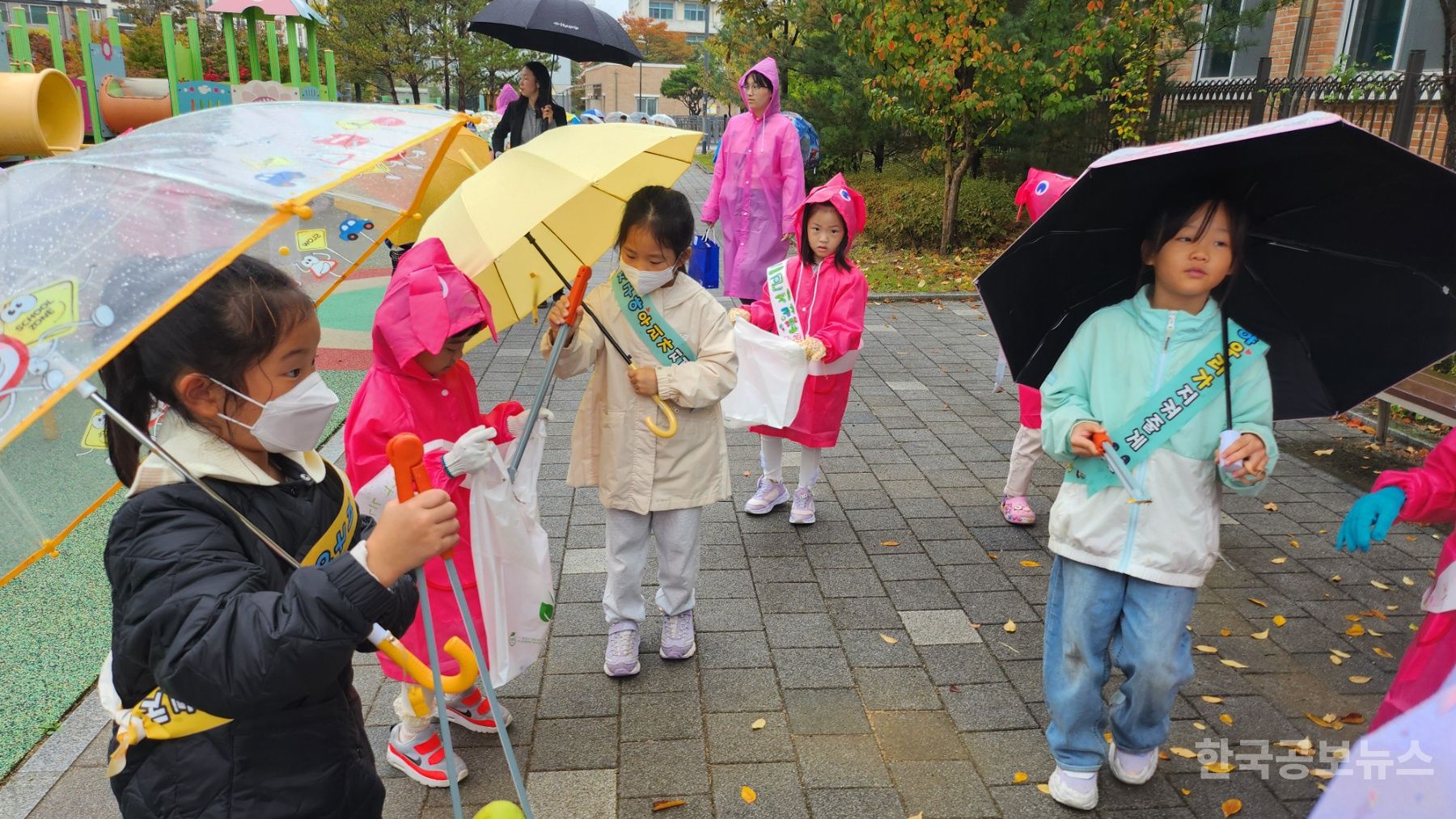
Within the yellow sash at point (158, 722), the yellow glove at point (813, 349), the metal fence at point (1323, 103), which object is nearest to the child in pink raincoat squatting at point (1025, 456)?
the yellow glove at point (813, 349)

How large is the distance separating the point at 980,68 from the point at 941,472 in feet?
21.8

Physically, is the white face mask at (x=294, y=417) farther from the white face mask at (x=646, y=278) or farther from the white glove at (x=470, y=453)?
the white face mask at (x=646, y=278)

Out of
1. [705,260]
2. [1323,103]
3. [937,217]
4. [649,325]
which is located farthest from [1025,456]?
[937,217]

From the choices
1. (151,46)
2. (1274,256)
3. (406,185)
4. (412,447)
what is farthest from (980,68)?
(151,46)

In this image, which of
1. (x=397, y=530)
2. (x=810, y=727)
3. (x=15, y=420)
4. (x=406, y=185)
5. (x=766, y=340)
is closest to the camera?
(x=15, y=420)

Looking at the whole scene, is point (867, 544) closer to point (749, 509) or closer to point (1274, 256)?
point (749, 509)

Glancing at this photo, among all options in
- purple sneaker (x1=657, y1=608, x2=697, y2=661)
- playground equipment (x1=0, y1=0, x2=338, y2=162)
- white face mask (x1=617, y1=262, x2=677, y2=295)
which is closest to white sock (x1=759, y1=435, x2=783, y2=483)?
purple sneaker (x1=657, y1=608, x2=697, y2=661)

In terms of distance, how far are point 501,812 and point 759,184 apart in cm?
590

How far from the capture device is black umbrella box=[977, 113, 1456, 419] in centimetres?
223

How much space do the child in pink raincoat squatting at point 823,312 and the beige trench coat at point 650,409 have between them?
990 mm

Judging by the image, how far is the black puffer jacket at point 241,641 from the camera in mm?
1389

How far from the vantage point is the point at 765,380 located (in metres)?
4.08

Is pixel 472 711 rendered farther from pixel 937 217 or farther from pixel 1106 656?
pixel 937 217

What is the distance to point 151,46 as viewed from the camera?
62.2ft
